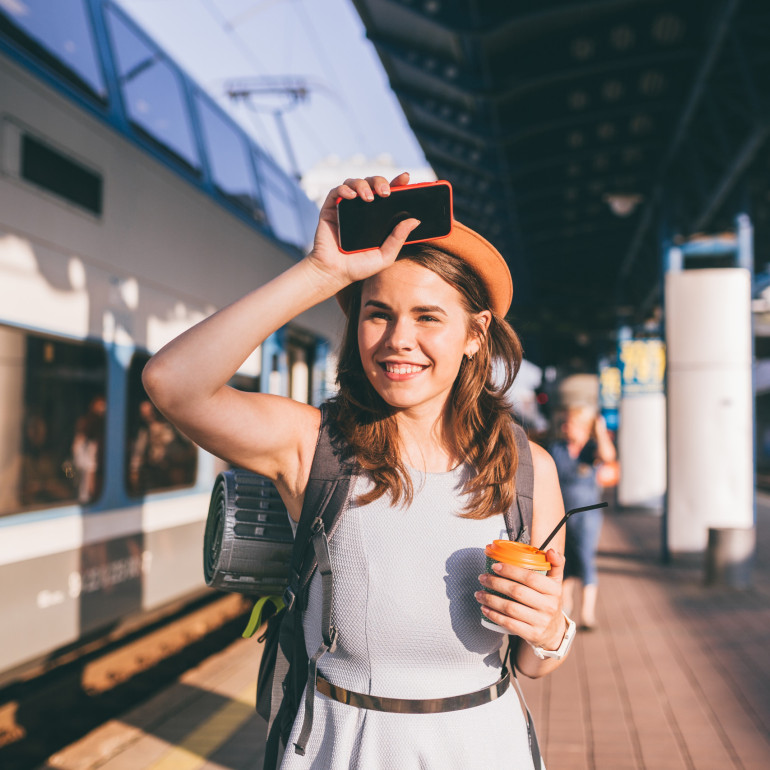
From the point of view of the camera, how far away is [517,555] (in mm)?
1329

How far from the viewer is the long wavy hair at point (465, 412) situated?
1494 mm

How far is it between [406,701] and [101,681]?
471 cm

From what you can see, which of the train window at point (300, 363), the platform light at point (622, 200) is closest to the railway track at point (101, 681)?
the train window at point (300, 363)

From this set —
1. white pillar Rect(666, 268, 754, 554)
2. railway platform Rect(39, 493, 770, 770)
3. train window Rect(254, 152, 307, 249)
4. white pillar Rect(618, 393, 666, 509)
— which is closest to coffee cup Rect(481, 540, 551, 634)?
railway platform Rect(39, 493, 770, 770)

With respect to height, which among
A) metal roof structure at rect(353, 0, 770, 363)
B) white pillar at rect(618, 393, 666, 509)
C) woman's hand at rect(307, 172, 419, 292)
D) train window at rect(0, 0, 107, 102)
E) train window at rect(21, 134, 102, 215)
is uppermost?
metal roof structure at rect(353, 0, 770, 363)

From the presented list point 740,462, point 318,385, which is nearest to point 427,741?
point 318,385

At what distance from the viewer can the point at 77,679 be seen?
5.43m

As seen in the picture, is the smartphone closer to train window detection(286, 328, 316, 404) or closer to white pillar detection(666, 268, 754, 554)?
train window detection(286, 328, 316, 404)

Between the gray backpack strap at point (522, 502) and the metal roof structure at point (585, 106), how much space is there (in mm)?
2985

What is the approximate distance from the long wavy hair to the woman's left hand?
0.18m

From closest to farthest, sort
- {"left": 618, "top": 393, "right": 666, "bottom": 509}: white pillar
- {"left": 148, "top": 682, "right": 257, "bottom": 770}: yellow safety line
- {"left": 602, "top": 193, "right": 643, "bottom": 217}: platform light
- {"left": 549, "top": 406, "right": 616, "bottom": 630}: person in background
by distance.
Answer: {"left": 148, "top": 682, "right": 257, "bottom": 770}: yellow safety line → {"left": 549, "top": 406, "right": 616, "bottom": 630}: person in background → {"left": 602, "top": 193, "right": 643, "bottom": 217}: platform light → {"left": 618, "top": 393, "right": 666, "bottom": 509}: white pillar

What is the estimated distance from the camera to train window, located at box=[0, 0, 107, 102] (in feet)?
13.3

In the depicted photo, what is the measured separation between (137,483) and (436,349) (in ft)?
13.7

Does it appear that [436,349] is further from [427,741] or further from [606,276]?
[606,276]
